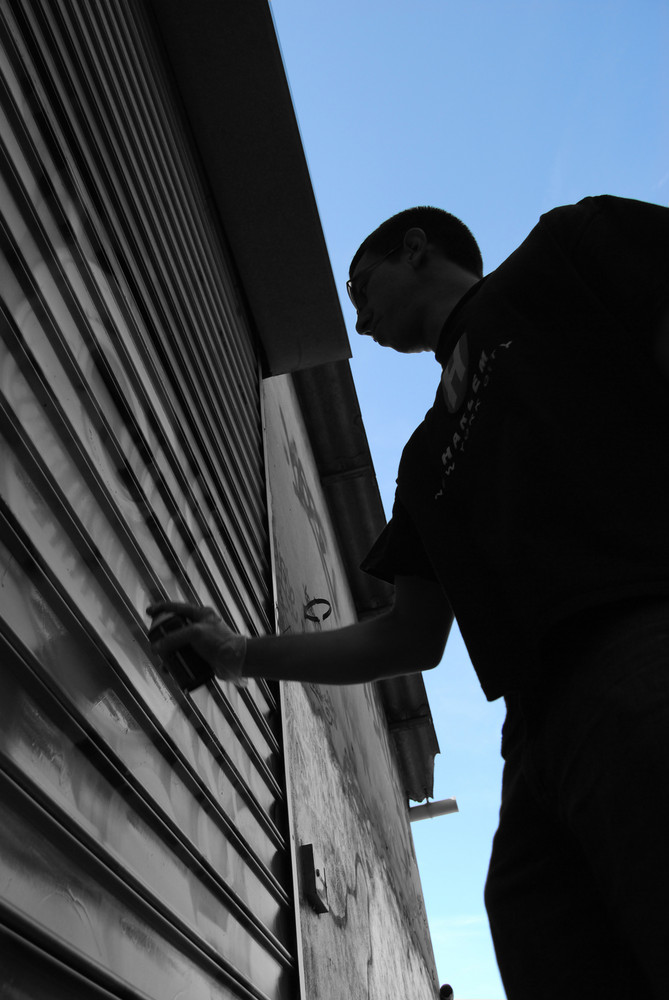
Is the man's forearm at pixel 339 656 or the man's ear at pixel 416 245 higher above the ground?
the man's ear at pixel 416 245

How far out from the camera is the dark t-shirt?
3.69 feet

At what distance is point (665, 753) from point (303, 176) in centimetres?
371

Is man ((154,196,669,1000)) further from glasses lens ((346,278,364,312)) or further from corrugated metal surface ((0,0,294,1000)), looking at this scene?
glasses lens ((346,278,364,312))

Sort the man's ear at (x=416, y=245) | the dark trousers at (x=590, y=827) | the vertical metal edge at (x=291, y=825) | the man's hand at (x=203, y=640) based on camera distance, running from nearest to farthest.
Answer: the dark trousers at (x=590, y=827), the man's hand at (x=203, y=640), the man's ear at (x=416, y=245), the vertical metal edge at (x=291, y=825)

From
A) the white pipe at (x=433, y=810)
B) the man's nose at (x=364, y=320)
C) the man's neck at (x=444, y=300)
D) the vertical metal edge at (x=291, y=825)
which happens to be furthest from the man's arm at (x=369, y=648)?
the white pipe at (x=433, y=810)

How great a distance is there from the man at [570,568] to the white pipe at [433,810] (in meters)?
8.20

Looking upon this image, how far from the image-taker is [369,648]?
1.83 m

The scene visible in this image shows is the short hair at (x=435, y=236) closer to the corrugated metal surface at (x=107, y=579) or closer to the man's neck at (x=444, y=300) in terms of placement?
the man's neck at (x=444, y=300)

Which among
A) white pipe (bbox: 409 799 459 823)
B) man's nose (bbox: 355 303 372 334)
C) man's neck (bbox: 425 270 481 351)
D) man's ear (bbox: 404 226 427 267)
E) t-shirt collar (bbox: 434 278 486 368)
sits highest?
white pipe (bbox: 409 799 459 823)

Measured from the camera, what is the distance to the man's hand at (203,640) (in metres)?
1.66

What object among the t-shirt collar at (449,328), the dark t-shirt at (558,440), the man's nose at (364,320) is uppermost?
the man's nose at (364,320)

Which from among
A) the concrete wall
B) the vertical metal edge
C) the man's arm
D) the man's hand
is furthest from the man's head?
the concrete wall

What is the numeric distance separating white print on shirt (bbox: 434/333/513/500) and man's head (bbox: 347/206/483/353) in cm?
41

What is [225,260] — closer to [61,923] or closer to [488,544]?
[488,544]
